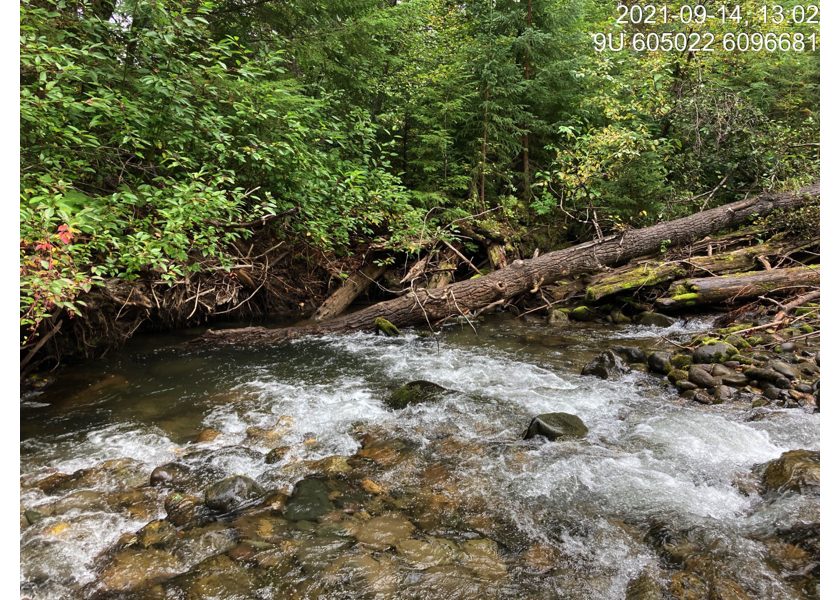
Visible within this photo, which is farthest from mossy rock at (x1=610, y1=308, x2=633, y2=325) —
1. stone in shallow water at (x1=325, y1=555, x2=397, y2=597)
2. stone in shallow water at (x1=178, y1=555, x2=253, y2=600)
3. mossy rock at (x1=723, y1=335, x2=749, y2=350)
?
stone in shallow water at (x1=178, y1=555, x2=253, y2=600)

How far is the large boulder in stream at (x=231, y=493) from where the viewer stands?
3.60 metres

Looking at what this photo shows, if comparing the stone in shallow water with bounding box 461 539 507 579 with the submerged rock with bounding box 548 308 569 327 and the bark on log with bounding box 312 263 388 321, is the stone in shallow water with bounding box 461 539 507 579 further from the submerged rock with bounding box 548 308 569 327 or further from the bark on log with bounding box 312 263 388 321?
the bark on log with bounding box 312 263 388 321

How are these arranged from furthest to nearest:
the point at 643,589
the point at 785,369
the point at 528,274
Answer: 1. the point at 528,274
2. the point at 785,369
3. the point at 643,589

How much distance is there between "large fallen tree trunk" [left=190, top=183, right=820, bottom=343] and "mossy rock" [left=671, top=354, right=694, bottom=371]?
12.7ft

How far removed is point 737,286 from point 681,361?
12.0 ft

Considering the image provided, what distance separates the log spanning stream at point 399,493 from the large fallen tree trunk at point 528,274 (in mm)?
2651

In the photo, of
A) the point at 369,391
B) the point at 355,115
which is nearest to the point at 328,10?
the point at 355,115

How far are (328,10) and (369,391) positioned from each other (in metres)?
7.89

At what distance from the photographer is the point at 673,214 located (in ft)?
39.7

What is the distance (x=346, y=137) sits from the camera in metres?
9.73

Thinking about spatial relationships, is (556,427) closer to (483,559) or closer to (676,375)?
(483,559)

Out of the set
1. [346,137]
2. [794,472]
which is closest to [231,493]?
[794,472]

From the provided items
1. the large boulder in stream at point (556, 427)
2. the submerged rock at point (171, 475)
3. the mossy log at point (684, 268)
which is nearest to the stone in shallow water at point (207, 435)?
the submerged rock at point (171, 475)

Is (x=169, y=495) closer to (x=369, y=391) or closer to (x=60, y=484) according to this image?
(x=60, y=484)
